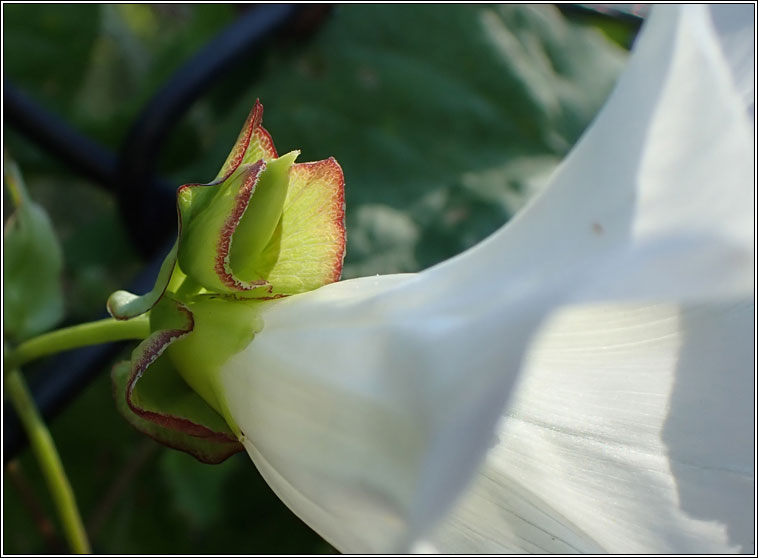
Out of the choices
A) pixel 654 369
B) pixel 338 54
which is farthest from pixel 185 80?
pixel 654 369

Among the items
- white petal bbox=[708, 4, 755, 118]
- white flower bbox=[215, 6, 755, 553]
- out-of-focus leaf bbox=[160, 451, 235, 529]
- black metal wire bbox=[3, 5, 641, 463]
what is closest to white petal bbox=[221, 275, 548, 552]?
white flower bbox=[215, 6, 755, 553]

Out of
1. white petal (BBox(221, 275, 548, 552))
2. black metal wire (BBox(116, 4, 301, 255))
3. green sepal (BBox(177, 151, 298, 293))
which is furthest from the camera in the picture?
black metal wire (BBox(116, 4, 301, 255))

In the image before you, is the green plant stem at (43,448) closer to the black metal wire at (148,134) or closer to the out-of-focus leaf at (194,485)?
the black metal wire at (148,134)

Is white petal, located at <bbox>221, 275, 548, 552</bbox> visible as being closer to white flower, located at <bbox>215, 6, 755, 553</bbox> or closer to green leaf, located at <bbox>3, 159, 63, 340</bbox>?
white flower, located at <bbox>215, 6, 755, 553</bbox>

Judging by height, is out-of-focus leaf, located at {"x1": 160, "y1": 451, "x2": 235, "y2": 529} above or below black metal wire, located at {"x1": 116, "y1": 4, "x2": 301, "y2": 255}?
below

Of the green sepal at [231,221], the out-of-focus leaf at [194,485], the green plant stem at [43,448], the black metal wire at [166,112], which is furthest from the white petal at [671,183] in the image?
the out-of-focus leaf at [194,485]

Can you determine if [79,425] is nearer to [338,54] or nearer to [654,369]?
[338,54]
